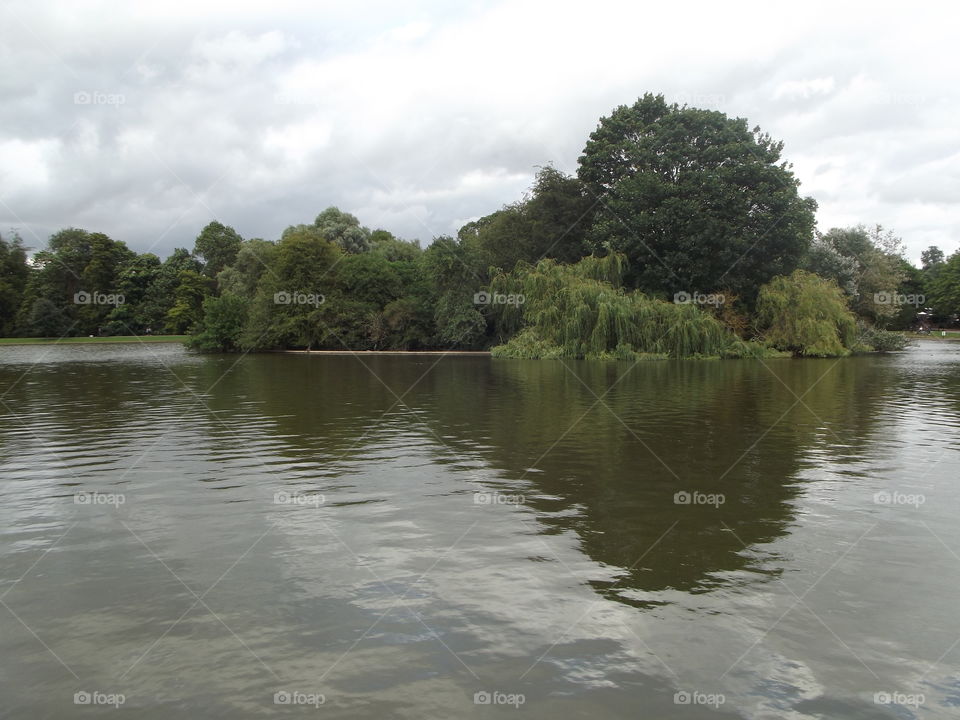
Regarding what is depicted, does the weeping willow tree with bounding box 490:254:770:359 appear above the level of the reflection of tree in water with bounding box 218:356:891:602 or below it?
above

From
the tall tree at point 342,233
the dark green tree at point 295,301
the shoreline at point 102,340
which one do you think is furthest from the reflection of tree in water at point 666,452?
the shoreline at point 102,340

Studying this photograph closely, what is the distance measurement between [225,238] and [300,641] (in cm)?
10205

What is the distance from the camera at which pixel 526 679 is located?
16.1ft

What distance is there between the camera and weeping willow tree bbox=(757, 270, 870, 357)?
4162 centimetres

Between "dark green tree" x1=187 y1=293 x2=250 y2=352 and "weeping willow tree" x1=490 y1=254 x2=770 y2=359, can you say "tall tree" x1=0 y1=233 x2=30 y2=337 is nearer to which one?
"dark green tree" x1=187 y1=293 x2=250 y2=352

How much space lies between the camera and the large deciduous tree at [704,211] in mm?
43125

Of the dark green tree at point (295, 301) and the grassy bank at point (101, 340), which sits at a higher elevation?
the dark green tree at point (295, 301)

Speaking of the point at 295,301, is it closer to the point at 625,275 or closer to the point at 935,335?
the point at 625,275

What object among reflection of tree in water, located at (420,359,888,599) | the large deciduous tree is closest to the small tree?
the large deciduous tree

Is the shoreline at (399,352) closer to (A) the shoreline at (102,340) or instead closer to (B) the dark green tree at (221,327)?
(B) the dark green tree at (221,327)

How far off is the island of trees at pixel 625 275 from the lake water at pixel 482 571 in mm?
25745

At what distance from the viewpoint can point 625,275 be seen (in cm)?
4525

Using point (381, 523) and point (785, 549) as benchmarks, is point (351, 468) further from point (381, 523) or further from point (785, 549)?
point (785, 549)

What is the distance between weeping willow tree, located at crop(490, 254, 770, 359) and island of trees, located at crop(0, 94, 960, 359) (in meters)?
0.09
